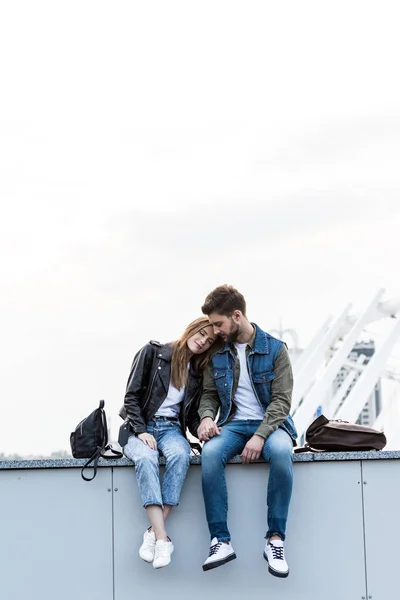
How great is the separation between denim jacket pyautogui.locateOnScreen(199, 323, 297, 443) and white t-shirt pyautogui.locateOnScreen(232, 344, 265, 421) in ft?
0.09

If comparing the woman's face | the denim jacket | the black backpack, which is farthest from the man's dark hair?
the black backpack

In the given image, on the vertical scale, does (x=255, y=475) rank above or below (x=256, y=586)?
Answer: above

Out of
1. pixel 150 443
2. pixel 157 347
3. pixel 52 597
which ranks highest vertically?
pixel 157 347

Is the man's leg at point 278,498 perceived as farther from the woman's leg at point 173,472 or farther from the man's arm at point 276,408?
the woman's leg at point 173,472

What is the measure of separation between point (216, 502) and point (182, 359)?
91cm

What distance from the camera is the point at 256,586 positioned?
21.4ft

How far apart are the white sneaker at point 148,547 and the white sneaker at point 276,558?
637mm

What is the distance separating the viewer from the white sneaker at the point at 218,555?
20.2 ft

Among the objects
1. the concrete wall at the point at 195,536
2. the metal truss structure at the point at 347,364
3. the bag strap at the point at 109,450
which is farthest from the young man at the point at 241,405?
the metal truss structure at the point at 347,364

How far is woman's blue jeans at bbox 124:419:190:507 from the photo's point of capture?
630 centimetres

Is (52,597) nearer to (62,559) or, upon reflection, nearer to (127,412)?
(62,559)

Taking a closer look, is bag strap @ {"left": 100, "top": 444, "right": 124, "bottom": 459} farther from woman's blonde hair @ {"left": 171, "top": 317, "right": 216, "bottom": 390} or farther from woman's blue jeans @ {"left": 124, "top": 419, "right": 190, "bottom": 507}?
woman's blonde hair @ {"left": 171, "top": 317, "right": 216, "bottom": 390}

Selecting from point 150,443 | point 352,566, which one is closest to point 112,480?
point 150,443

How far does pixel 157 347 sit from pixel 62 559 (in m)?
1.37
